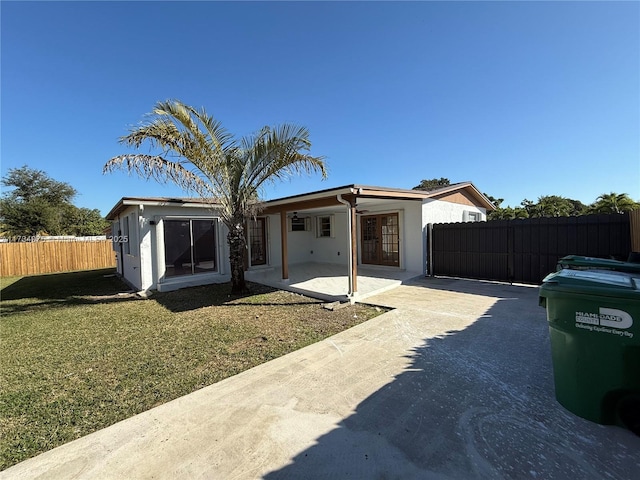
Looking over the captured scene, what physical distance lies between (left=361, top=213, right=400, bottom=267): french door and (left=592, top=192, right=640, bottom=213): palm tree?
53.2 ft

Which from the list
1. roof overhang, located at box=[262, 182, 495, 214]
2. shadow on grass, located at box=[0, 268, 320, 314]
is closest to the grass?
shadow on grass, located at box=[0, 268, 320, 314]

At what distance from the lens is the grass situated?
119 inches

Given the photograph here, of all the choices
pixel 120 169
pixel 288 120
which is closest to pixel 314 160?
pixel 288 120

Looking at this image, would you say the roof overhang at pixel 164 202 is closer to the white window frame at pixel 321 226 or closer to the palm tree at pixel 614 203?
the white window frame at pixel 321 226

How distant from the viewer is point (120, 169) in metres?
7.42

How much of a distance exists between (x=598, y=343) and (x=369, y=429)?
215 cm

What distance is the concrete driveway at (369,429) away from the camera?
220cm

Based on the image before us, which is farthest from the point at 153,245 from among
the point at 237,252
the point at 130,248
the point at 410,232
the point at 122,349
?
the point at 410,232

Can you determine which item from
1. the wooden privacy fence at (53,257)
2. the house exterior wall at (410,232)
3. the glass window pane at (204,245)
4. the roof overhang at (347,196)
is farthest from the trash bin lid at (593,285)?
the wooden privacy fence at (53,257)

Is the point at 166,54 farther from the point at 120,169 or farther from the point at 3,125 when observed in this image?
the point at 3,125

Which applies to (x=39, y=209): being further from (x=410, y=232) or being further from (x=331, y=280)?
(x=410, y=232)

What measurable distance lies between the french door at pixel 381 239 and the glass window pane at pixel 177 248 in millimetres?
7422

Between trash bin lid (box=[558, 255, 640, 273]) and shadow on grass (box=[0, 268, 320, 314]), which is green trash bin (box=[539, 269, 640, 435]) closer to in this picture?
trash bin lid (box=[558, 255, 640, 273])

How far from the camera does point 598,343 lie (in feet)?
8.04
